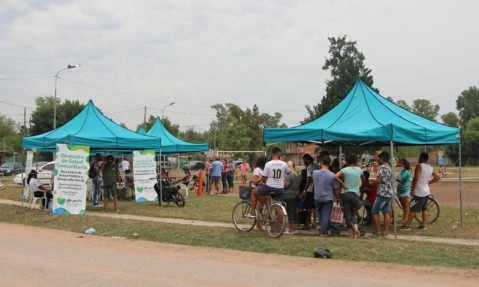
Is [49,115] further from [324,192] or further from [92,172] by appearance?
[324,192]

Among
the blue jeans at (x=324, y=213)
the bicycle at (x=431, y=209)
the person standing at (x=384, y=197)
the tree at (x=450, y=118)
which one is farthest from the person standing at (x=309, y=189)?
the tree at (x=450, y=118)

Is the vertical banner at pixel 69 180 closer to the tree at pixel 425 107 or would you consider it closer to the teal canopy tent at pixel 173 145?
the teal canopy tent at pixel 173 145

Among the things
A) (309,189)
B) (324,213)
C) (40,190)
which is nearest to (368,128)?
(309,189)

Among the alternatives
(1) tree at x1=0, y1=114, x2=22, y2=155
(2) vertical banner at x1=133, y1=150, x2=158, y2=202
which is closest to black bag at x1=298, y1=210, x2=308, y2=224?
(2) vertical banner at x1=133, y1=150, x2=158, y2=202

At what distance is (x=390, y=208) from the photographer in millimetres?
11625

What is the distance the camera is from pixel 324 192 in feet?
36.8

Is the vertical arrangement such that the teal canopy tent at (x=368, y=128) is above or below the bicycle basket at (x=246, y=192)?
above

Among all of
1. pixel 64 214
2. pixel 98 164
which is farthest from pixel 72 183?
pixel 98 164

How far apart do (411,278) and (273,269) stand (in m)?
2.13

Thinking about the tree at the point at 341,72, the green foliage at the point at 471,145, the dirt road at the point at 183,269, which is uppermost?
the tree at the point at 341,72

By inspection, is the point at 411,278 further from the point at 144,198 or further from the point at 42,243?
the point at 144,198

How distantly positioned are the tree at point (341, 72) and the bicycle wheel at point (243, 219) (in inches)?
1801

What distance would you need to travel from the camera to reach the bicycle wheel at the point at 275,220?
1123cm

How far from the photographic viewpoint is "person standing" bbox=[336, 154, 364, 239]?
36.3 ft
